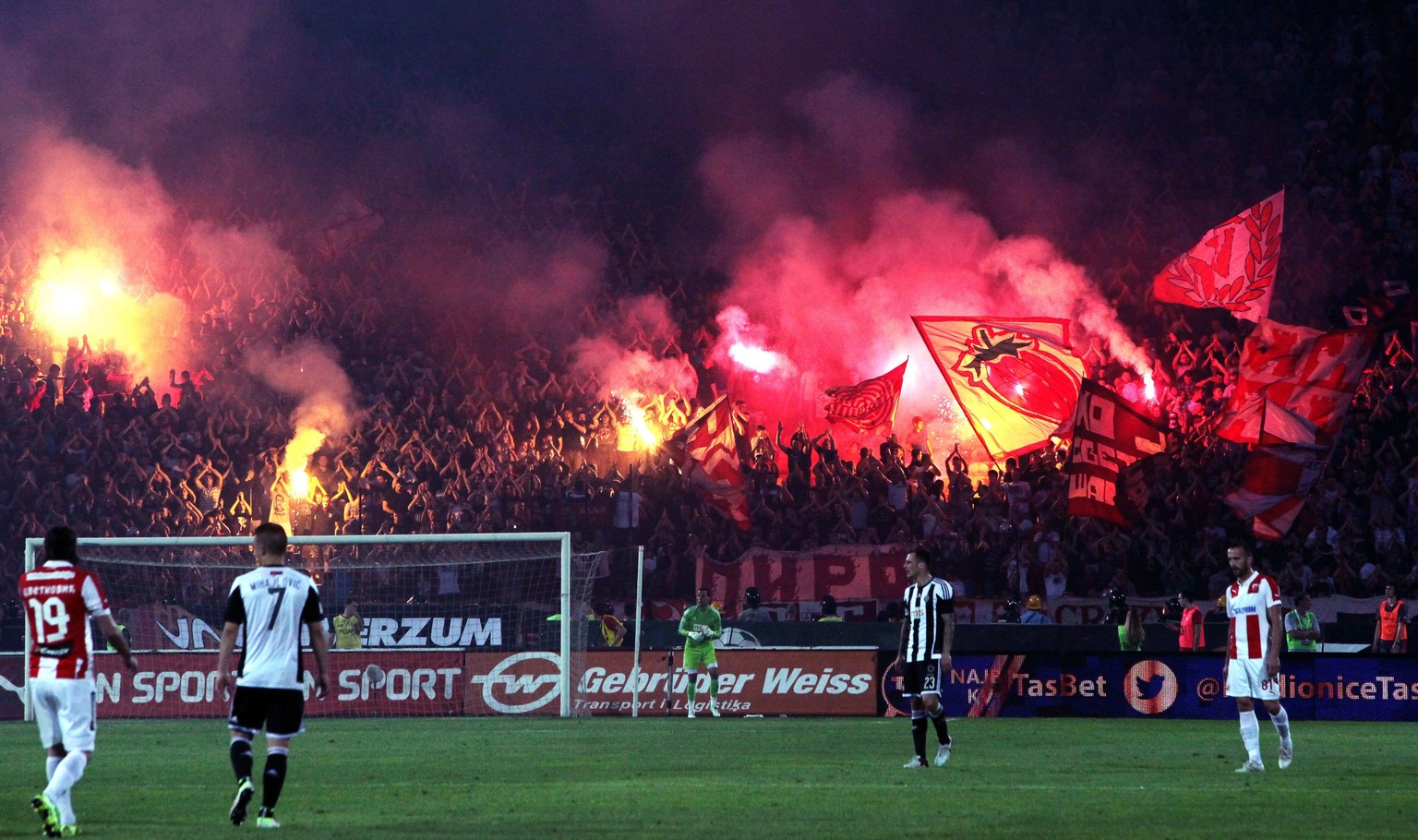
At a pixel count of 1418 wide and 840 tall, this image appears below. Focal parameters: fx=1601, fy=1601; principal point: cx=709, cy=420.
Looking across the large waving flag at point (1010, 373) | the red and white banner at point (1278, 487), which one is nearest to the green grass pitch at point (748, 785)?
the red and white banner at point (1278, 487)

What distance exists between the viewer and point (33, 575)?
918cm

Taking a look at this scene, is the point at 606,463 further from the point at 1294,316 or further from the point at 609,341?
the point at 1294,316

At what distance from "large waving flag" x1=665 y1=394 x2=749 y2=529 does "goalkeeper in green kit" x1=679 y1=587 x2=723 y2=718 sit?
8.22 meters

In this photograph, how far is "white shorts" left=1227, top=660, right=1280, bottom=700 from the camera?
13.4 meters

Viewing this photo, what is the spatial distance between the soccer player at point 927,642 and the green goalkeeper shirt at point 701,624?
7.78m

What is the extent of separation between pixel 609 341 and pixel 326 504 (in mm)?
8734

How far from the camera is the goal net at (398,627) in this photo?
2298 centimetres

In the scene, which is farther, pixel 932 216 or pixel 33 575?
pixel 932 216

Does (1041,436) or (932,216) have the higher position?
(932,216)

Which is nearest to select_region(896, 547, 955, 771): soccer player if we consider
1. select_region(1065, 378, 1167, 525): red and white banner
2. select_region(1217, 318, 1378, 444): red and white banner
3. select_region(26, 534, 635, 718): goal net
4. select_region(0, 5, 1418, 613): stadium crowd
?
select_region(26, 534, 635, 718): goal net

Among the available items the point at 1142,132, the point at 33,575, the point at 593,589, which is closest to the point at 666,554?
the point at 593,589

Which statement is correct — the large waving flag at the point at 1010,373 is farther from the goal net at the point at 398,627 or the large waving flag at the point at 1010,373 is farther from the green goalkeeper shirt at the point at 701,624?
the green goalkeeper shirt at the point at 701,624

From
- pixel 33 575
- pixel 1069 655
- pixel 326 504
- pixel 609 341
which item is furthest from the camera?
pixel 609 341

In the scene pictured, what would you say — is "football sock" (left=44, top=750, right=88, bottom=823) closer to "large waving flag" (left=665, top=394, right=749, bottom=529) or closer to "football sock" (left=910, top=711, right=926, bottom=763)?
"football sock" (left=910, top=711, right=926, bottom=763)
